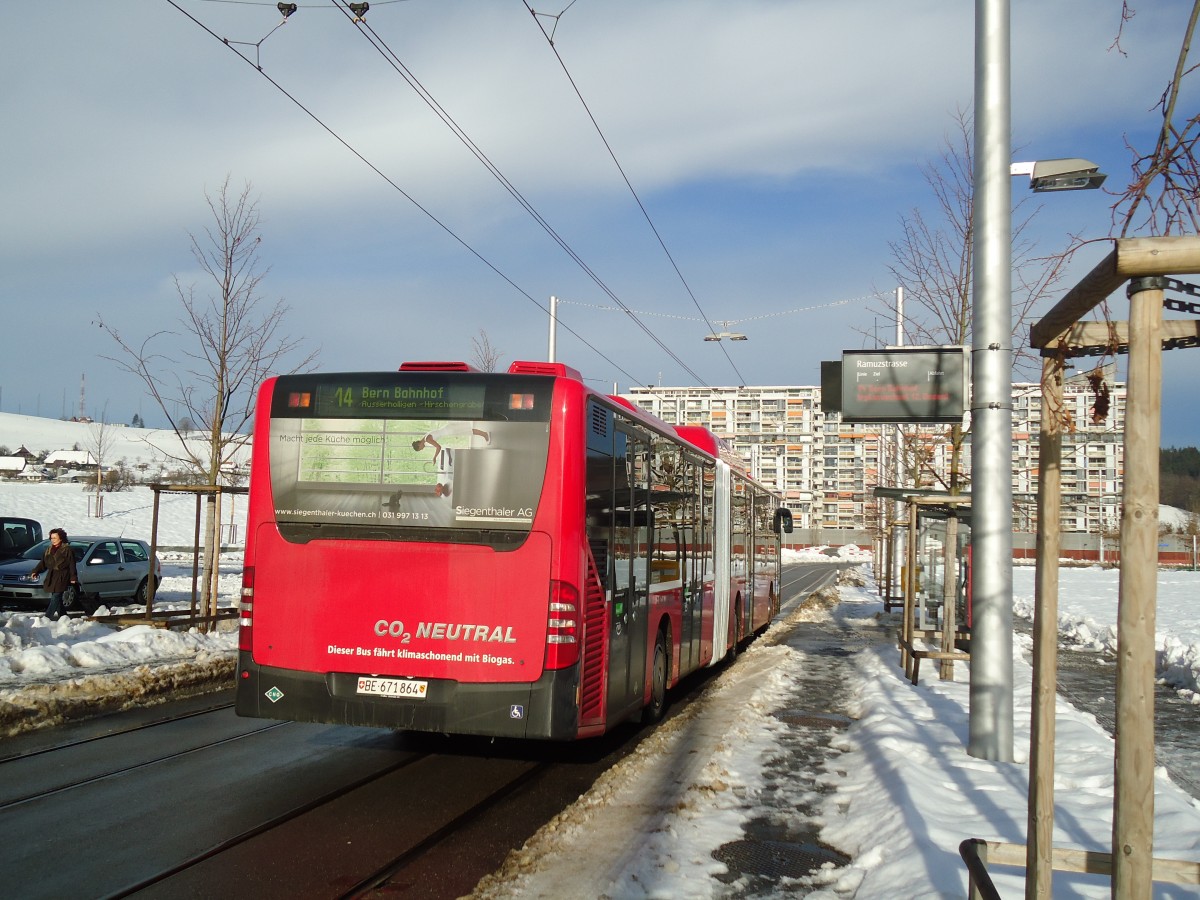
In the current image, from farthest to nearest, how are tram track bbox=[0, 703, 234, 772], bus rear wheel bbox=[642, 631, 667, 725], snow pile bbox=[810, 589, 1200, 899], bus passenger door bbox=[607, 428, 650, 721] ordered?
1. bus rear wheel bbox=[642, 631, 667, 725]
2. bus passenger door bbox=[607, 428, 650, 721]
3. tram track bbox=[0, 703, 234, 772]
4. snow pile bbox=[810, 589, 1200, 899]

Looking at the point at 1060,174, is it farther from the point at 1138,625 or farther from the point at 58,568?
the point at 58,568

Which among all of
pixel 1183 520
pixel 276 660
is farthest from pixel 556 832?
pixel 1183 520

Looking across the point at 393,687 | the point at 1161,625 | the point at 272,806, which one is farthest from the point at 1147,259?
the point at 1161,625

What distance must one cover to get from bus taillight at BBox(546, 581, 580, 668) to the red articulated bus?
0.4 inches

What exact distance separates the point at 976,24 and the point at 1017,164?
1.26 metres

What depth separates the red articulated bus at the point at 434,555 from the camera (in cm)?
754

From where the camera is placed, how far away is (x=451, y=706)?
24.6 ft

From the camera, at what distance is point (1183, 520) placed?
91.0 metres

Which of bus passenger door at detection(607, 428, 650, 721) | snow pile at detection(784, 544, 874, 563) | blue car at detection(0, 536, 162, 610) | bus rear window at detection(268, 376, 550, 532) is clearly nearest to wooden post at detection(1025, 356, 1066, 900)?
bus rear window at detection(268, 376, 550, 532)

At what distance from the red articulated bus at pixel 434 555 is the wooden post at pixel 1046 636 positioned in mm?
4167

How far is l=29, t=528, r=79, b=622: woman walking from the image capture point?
17.5 metres

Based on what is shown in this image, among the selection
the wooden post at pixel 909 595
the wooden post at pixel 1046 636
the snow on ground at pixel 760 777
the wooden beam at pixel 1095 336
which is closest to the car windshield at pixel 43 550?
the snow on ground at pixel 760 777

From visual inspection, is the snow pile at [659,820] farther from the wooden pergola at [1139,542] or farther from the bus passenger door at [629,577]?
the wooden pergola at [1139,542]

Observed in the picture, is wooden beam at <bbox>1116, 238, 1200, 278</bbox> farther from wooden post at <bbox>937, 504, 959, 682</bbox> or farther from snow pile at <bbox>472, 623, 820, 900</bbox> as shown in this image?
wooden post at <bbox>937, 504, 959, 682</bbox>
